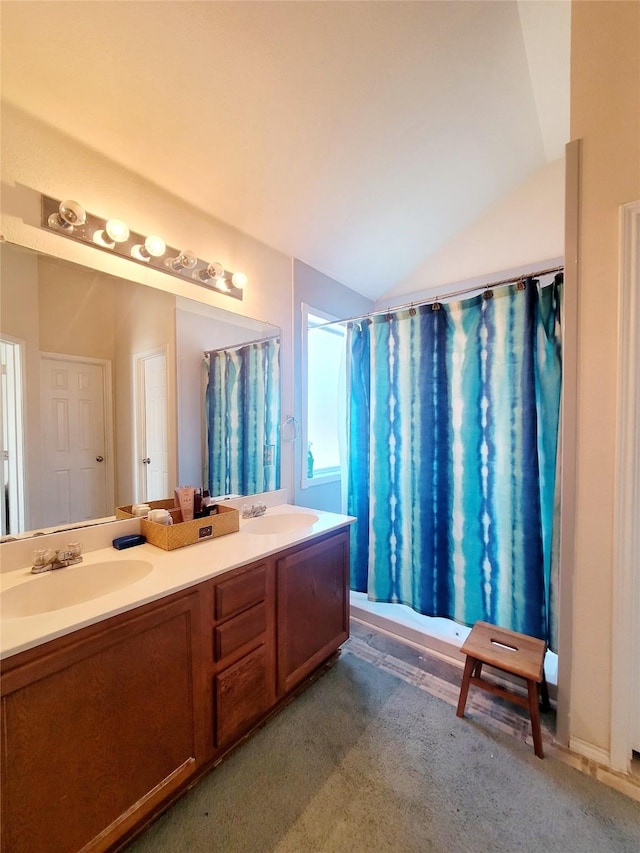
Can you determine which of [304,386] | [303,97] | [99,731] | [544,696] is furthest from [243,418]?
[544,696]

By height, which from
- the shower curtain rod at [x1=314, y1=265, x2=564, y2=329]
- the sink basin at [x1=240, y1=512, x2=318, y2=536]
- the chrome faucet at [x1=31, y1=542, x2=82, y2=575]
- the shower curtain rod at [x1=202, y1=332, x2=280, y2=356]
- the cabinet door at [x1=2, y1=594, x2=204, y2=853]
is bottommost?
the cabinet door at [x1=2, y1=594, x2=204, y2=853]

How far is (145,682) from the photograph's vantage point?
3.39ft

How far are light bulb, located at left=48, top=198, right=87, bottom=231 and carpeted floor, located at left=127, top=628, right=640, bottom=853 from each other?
2.12 m

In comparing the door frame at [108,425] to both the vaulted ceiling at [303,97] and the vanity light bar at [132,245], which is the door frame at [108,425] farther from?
the vaulted ceiling at [303,97]

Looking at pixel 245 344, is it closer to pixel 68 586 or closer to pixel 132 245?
pixel 132 245

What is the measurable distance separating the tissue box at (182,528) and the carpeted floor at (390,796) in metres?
0.85

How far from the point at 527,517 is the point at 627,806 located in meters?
1.00

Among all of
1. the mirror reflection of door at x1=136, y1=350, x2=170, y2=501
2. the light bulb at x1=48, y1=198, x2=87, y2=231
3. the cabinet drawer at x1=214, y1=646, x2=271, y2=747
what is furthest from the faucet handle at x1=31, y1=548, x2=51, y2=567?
the light bulb at x1=48, y1=198, x2=87, y2=231

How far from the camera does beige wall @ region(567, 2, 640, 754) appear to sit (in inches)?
47.8

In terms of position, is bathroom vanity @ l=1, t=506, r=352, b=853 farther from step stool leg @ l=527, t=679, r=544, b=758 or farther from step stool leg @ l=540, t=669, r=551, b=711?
step stool leg @ l=540, t=669, r=551, b=711

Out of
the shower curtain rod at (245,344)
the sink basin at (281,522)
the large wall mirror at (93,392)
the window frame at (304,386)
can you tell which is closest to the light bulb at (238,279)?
the large wall mirror at (93,392)

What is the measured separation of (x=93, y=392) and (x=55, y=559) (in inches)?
25.2

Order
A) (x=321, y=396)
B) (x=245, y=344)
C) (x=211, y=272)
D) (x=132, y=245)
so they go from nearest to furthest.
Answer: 1. (x=132, y=245)
2. (x=211, y=272)
3. (x=245, y=344)
4. (x=321, y=396)

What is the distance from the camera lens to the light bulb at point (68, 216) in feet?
4.10
